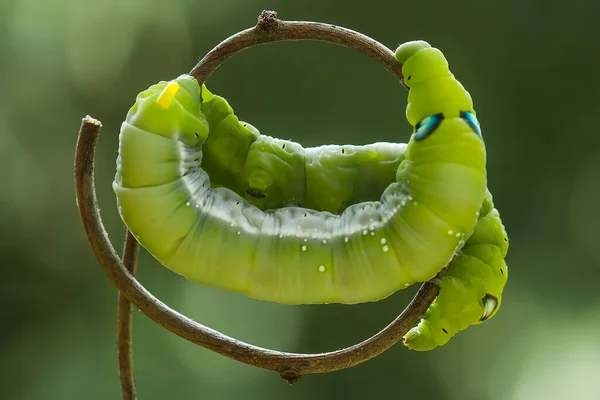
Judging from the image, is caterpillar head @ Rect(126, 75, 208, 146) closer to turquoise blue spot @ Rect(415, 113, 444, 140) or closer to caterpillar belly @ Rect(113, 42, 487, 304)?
caterpillar belly @ Rect(113, 42, 487, 304)

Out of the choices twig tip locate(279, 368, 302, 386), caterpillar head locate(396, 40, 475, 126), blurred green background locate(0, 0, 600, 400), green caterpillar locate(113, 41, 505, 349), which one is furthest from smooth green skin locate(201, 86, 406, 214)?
blurred green background locate(0, 0, 600, 400)

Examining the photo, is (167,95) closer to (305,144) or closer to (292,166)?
(292,166)

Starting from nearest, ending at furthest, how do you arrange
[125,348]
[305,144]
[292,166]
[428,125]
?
[428,125] → [292,166] → [125,348] → [305,144]

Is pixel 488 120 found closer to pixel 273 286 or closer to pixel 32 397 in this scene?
pixel 273 286

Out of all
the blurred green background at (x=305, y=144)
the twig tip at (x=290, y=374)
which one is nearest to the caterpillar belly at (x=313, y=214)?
the twig tip at (x=290, y=374)

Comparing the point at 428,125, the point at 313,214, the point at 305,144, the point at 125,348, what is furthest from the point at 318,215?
the point at 305,144

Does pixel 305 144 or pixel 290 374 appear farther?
pixel 305 144

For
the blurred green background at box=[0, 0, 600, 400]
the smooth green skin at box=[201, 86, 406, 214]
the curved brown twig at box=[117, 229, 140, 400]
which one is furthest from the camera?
the blurred green background at box=[0, 0, 600, 400]
